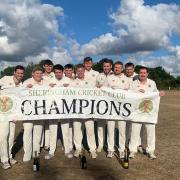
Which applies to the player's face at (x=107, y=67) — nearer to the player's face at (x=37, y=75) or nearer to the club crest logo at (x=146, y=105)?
the club crest logo at (x=146, y=105)

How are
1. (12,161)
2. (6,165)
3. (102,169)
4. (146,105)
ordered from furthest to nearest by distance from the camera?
(146,105)
(12,161)
(6,165)
(102,169)

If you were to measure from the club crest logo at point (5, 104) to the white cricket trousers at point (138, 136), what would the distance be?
299 centimetres

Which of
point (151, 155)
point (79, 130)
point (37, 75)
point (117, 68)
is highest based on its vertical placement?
point (117, 68)

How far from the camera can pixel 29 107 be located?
8523mm

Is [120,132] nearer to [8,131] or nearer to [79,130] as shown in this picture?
[79,130]

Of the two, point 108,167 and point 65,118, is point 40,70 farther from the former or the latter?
point 108,167

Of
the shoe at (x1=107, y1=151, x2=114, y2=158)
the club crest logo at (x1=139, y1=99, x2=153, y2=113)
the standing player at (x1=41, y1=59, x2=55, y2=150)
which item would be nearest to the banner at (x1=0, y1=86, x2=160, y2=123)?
the club crest logo at (x1=139, y1=99, x2=153, y2=113)

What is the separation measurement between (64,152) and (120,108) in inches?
74.7

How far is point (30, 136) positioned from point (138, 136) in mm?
2603

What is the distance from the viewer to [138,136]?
881 cm

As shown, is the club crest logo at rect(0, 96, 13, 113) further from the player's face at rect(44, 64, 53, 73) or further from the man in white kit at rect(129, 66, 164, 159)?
the man in white kit at rect(129, 66, 164, 159)

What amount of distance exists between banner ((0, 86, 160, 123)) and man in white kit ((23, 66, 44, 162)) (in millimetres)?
154

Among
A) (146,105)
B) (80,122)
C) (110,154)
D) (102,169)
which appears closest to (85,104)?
(80,122)

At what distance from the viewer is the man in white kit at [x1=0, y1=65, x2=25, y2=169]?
7887 millimetres
